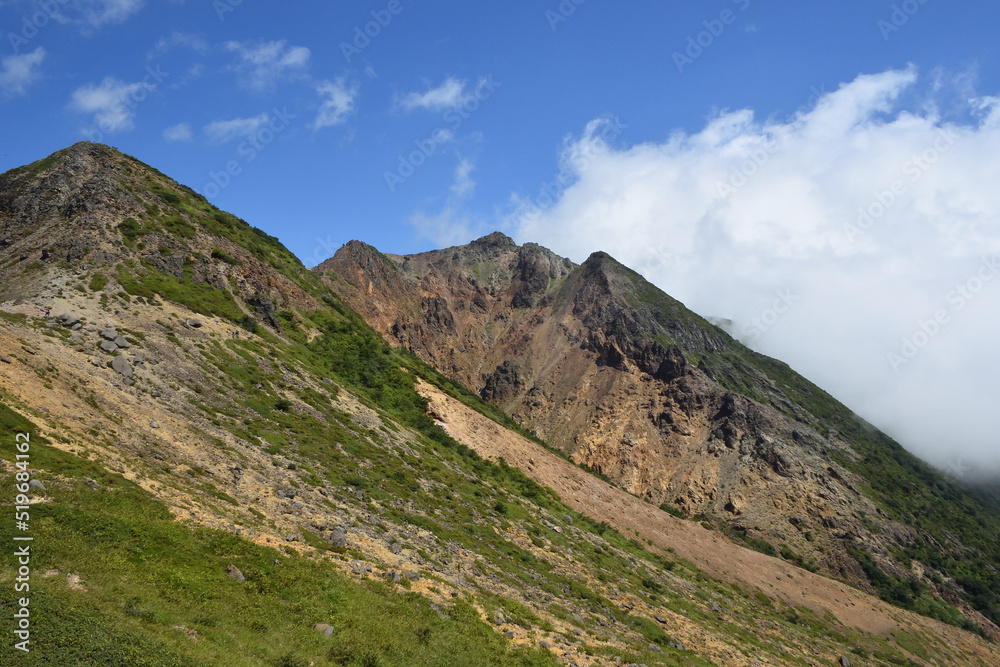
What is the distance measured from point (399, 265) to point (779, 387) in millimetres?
115121

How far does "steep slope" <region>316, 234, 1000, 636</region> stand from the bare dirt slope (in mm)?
7459

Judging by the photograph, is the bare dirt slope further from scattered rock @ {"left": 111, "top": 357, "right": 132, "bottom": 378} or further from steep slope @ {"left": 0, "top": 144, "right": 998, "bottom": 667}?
scattered rock @ {"left": 111, "top": 357, "right": 132, "bottom": 378}

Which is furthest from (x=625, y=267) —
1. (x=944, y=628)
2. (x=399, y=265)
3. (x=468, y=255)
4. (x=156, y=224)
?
(x=156, y=224)

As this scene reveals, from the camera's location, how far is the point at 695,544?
2430 inches

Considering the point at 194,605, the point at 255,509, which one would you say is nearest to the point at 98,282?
the point at 255,509

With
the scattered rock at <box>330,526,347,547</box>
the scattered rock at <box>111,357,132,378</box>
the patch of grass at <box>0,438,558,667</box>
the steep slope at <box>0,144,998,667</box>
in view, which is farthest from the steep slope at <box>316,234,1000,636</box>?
the scattered rock at <box>111,357,132,378</box>

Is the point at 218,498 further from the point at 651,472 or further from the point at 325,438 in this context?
the point at 651,472

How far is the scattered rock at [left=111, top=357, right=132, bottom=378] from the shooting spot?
2982 centimetres

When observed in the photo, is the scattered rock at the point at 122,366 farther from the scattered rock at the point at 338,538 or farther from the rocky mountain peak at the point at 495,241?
the rocky mountain peak at the point at 495,241

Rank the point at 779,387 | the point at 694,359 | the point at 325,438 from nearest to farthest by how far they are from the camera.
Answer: the point at 325,438, the point at 694,359, the point at 779,387

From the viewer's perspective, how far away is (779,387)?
13838 cm

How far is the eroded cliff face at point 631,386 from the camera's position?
80688 millimetres

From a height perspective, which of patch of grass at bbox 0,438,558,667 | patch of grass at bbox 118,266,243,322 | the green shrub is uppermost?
patch of grass at bbox 118,266,243,322

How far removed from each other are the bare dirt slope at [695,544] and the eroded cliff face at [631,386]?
1016 cm
